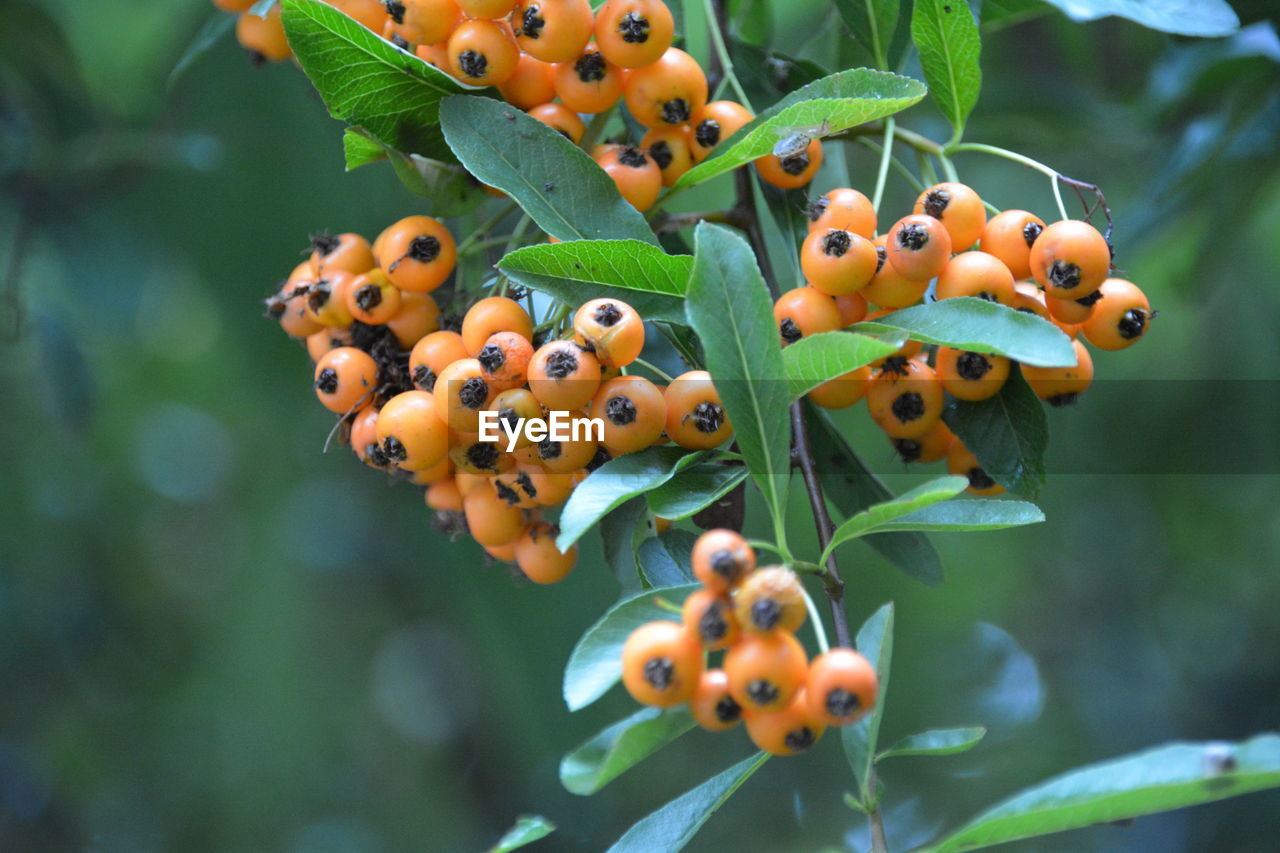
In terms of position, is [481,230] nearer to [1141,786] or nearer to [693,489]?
[693,489]

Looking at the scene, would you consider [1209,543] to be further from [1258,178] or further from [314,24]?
[314,24]

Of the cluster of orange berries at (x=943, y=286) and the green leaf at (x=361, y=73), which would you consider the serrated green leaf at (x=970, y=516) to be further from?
the green leaf at (x=361, y=73)

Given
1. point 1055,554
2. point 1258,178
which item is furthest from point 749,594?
point 1055,554

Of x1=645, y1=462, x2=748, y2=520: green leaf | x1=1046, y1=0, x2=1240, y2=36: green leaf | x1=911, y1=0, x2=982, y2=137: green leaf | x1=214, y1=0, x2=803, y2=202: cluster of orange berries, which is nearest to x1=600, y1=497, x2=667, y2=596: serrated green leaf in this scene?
x1=645, y1=462, x2=748, y2=520: green leaf

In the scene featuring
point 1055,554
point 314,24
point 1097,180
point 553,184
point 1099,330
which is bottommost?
point 1055,554

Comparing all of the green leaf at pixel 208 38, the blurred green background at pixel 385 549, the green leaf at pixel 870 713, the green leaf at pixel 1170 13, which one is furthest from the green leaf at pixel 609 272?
the blurred green background at pixel 385 549

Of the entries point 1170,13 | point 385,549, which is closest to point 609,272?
point 1170,13

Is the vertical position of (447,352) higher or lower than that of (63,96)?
lower
